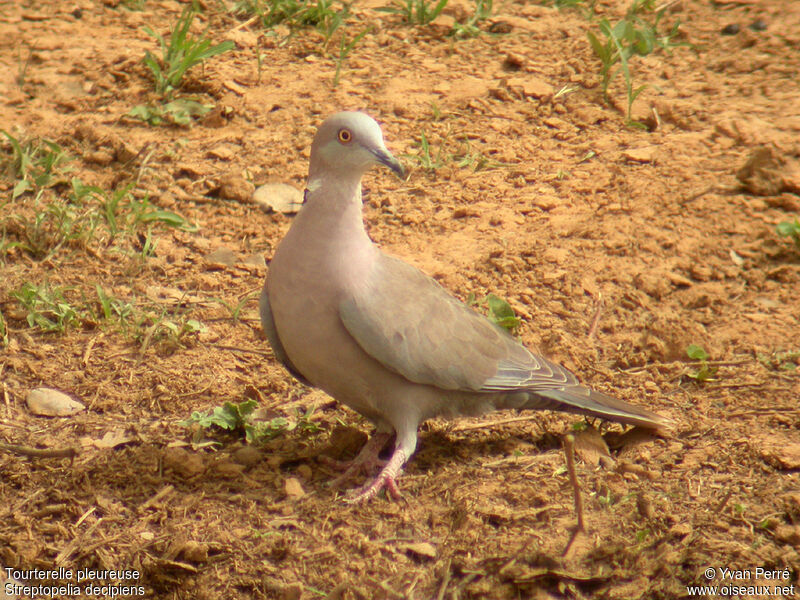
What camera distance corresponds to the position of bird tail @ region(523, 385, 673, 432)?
3.66m

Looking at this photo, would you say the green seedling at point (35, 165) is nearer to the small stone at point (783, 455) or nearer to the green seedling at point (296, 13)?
the green seedling at point (296, 13)

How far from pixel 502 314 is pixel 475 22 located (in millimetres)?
2767

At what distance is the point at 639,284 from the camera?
451 centimetres

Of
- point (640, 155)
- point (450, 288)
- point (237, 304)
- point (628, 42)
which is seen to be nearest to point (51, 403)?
point (237, 304)

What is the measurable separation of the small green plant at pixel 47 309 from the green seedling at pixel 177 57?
1742mm

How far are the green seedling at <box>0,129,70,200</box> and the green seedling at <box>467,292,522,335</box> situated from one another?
2275mm

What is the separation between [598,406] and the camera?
366 centimetres

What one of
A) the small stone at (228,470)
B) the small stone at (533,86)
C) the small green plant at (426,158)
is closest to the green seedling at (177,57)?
the small green plant at (426,158)

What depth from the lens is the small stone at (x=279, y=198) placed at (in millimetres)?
4918

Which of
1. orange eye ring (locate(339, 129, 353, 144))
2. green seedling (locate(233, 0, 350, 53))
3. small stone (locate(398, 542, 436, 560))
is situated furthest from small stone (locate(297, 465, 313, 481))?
green seedling (locate(233, 0, 350, 53))

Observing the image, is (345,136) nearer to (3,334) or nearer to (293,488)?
(293,488)

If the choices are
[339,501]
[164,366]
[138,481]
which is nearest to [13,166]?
[164,366]

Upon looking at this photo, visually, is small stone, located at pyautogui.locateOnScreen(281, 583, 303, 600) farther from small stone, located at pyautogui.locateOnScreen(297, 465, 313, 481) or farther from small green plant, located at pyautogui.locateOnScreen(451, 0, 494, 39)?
small green plant, located at pyautogui.locateOnScreen(451, 0, 494, 39)

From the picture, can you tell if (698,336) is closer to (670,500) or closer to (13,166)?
(670,500)
